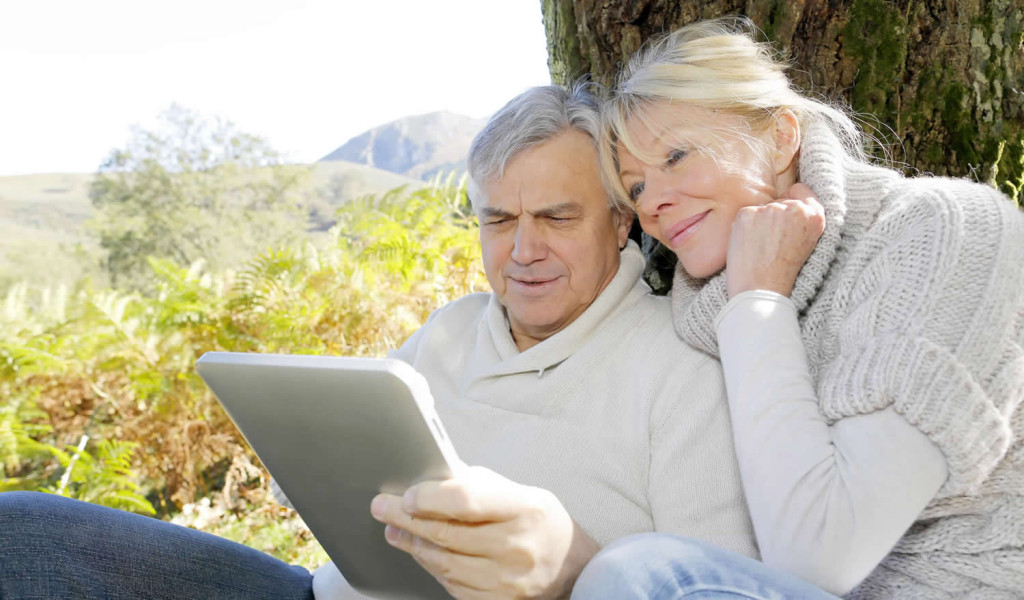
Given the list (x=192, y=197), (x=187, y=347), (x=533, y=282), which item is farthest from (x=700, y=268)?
(x=192, y=197)

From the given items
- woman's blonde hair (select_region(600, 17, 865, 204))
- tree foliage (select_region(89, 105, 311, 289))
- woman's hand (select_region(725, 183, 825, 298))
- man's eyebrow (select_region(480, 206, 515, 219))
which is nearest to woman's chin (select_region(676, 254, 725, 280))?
woman's hand (select_region(725, 183, 825, 298))

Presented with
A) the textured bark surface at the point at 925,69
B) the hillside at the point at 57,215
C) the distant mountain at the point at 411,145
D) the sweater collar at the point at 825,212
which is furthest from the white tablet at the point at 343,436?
the distant mountain at the point at 411,145

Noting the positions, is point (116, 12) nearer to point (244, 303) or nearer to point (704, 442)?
point (244, 303)

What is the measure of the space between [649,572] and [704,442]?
0.55 metres

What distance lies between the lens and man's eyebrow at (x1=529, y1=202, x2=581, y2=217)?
1.71 meters

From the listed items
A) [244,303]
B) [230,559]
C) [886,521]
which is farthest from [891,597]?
[244,303]

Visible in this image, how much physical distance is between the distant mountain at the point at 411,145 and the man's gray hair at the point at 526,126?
3780 centimetres

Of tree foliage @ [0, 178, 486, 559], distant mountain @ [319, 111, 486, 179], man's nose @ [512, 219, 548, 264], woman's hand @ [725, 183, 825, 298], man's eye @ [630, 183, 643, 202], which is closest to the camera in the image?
woman's hand @ [725, 183, 825, 298]

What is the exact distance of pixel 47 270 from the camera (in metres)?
18.1

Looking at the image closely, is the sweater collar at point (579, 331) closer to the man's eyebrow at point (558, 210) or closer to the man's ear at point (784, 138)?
the man's eyebrow at point (558, 210)

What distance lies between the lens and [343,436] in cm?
111

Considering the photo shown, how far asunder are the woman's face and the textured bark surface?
0.41 m

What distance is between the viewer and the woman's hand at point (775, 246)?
4.37 feet

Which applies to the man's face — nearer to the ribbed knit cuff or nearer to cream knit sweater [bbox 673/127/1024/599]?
cream knit sweater [bbox 673/127/1024/599]
